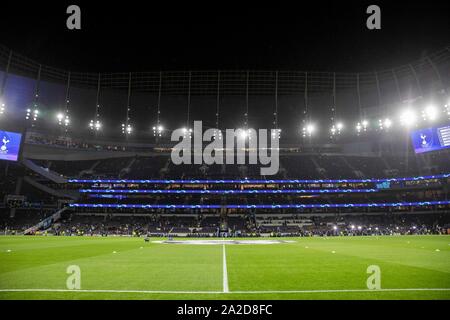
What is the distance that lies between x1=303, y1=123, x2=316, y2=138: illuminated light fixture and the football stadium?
83 centimetres

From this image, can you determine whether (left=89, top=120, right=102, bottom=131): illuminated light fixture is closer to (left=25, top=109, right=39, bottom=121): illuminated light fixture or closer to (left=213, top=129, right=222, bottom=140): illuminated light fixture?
(left=25, top=109, right=39, bottom=121): illuminated light fixture

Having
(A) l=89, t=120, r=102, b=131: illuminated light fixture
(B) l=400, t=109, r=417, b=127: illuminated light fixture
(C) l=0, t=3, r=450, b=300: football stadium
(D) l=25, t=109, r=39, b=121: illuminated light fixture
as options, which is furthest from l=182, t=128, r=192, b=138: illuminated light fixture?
(B) l=400, t=109, r=417, b=127: illuminated light fixture

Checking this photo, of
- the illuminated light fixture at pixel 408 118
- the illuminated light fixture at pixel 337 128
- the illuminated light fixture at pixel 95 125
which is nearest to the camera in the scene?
the illuminated light fixture at pixel 408 118

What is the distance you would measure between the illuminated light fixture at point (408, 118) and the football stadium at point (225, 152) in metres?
0.34

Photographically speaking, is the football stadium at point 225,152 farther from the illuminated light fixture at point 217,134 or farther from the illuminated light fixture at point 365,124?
the illuminated light fixture at point 365,124

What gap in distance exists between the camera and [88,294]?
855 centimetres

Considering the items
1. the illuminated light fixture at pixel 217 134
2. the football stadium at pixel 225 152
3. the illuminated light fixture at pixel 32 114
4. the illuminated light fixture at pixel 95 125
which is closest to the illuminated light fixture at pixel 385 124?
the football stadium at pixel 225 152

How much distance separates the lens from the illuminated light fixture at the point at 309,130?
76.5 m

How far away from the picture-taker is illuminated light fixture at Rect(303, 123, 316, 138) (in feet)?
251

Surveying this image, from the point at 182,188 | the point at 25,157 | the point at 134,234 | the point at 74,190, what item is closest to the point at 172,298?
the point at 134,234

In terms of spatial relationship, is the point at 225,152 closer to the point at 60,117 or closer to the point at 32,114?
the point at 60,117

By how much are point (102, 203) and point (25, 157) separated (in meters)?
20.7

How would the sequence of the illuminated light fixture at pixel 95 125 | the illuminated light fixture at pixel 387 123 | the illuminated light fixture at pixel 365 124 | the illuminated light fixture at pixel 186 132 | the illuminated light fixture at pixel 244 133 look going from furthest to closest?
1. the illuminated light fixture at pixel 186 132
2. the illuminated light fixture at pixel 244 133
3. the illuminated light fixture at pixel 95 125
4. the illuminated light fixture at pixel 365 124
5. the illuminated light fixture at pixel 387 123
